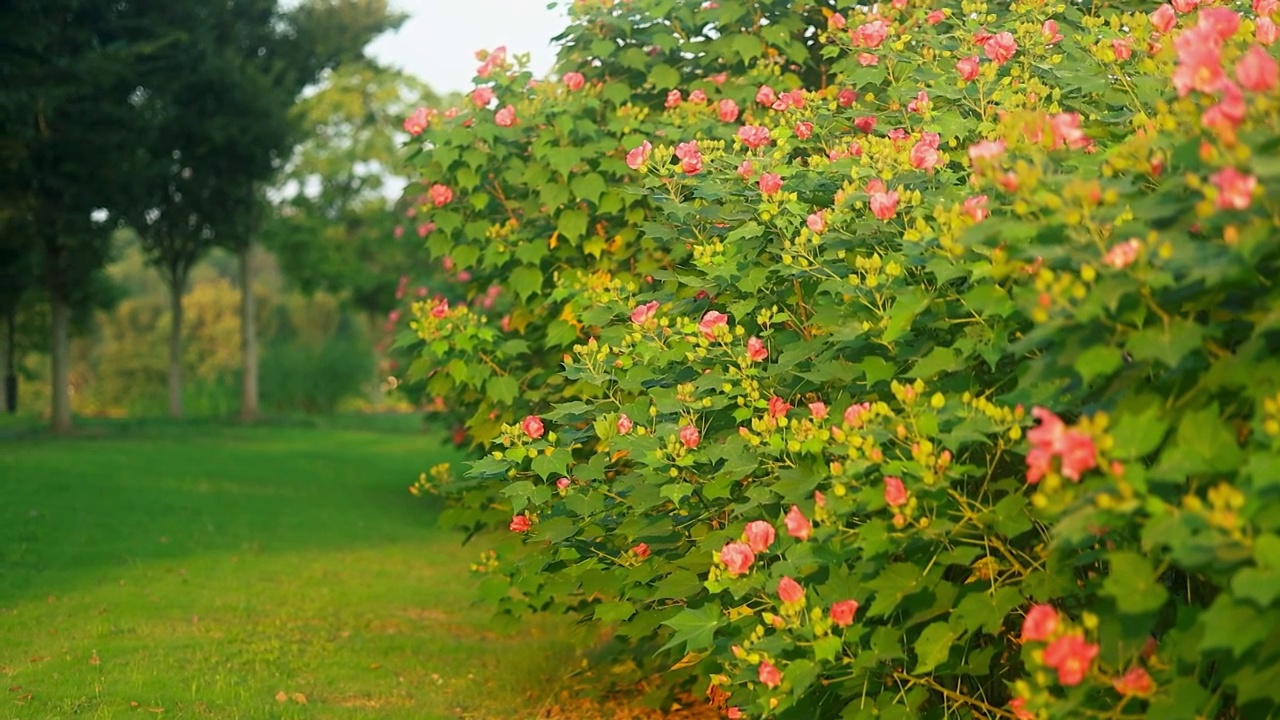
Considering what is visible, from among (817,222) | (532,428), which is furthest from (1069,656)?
(532,428)

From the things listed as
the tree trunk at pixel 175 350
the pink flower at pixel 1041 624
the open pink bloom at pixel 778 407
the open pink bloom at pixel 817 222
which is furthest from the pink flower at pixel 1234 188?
the tree trunk at pixel 175 350

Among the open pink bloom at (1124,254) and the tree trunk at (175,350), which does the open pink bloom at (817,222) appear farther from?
the tree trunk at (175,350)

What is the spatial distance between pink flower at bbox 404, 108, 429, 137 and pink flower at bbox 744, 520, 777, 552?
12.2ft

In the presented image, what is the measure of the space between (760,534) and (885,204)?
1025mm

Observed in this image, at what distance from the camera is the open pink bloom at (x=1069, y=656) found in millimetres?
2830

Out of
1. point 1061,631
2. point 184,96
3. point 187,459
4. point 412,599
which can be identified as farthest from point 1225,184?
point 184,96

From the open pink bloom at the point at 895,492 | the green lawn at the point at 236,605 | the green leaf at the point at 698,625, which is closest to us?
the open pink bloom at the point at 895,492

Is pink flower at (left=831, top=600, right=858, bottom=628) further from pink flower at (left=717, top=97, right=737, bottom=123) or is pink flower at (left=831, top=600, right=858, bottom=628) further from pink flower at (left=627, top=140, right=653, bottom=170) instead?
pink flower at (left=717, top=97, right=737, bottom=123)

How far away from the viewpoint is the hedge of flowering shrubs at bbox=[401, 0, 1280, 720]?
2.75 meters

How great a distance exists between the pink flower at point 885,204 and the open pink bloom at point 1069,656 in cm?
147

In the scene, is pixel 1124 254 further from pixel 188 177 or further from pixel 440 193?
pixel 188 177

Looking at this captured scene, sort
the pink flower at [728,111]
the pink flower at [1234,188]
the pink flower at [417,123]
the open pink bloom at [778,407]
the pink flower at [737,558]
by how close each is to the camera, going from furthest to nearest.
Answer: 1. the pink flower at [417,123]
2. the pink flower at [728,111]
3. the open pink bloom at [778,407]
4. the pink flower at [737,558]
5. the pink flower at [1234,188]

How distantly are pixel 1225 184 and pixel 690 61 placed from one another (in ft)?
15.8

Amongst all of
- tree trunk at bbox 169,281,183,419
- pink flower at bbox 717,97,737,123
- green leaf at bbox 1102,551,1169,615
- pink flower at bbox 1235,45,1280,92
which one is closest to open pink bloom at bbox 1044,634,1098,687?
green leaf at bbox 1102,551,1169,615
